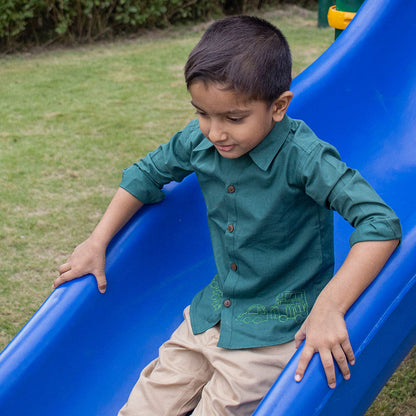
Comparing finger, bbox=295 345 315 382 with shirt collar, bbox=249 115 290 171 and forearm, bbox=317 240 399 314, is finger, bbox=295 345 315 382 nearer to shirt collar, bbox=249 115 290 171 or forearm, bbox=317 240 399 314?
forearm, bbox=317 240 399 314

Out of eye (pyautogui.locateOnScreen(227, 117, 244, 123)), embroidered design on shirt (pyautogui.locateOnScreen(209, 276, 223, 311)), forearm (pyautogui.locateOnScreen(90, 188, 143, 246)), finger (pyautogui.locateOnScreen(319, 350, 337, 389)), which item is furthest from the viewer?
forearm (pyautogui.locateOnScreen(90, 188, 143, 246))

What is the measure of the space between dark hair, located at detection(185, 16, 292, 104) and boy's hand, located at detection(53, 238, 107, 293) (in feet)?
1.74

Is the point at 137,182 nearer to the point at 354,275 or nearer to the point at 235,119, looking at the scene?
the point at 235,119

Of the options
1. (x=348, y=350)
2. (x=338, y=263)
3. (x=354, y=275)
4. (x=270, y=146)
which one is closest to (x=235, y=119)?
(x=270, y=146)

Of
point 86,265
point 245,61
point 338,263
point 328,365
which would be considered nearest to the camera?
point 328,365

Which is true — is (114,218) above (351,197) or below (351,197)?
below

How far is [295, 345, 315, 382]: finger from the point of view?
1.06 meters

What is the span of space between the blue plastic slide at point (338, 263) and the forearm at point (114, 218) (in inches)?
2.3

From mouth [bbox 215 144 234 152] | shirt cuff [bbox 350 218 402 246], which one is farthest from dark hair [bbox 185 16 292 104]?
shirt cuff [bbox 350 218 402 246]

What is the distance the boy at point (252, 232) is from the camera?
112cm

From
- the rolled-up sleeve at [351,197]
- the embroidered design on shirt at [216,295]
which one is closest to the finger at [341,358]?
the rolled-up sleeve at [351,197]

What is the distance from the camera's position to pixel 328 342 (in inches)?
41.8

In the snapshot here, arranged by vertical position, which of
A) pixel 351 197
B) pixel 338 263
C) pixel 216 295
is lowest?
pixel 338 263

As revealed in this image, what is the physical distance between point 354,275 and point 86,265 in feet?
2.26
